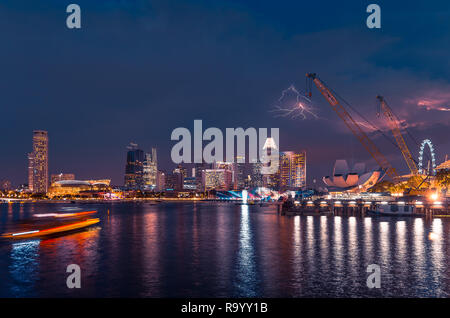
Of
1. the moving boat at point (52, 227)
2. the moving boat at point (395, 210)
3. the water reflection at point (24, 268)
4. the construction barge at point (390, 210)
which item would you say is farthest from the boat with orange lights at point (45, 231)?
the moving boat at point (395, 210)

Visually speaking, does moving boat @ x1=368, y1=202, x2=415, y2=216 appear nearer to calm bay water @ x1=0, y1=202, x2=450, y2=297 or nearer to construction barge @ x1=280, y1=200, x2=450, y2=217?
construction barge @ x1=280, y1=200, x2=450, y2=217

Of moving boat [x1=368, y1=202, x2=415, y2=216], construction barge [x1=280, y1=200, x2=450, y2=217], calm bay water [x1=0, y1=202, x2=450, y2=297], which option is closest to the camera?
calm bay water [x1=0, y1=202, x2=450, y2=297]

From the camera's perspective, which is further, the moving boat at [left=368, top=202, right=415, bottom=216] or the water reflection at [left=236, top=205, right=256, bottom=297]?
the moving boat at [left=368, top=202, right=415, bottom=216]

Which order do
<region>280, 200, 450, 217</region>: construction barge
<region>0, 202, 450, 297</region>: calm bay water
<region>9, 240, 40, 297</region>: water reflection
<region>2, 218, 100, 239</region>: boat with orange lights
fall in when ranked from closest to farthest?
1. <region>0, 202, 450, 297</region>: calm bay water
2. <region>9, 240, 40, 297</region>: water reflection
3. <region>2, 218, 100, 239</region>: boat with orange lights
4. <region>280, 200, 450, 217</region>: construction barge

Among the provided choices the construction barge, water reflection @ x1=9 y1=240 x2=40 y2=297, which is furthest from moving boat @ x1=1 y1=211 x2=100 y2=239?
the construction barge

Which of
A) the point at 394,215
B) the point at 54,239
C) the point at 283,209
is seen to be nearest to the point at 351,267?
the point at 54,239

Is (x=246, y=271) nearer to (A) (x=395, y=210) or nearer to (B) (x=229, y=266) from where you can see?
(B) (x=229, y=266)

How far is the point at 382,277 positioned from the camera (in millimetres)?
22266

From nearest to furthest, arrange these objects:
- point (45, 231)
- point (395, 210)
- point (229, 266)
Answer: point (229, 266) < point (45, 231) < point (395, 210)

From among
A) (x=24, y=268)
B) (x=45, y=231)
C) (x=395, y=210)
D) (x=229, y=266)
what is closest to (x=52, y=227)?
(x=45, y=231)

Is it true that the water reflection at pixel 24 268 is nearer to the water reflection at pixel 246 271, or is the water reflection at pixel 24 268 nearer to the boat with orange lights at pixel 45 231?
the boat with orange lights at pixel 45 231

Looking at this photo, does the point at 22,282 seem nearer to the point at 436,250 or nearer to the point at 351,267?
the point at 351,267
